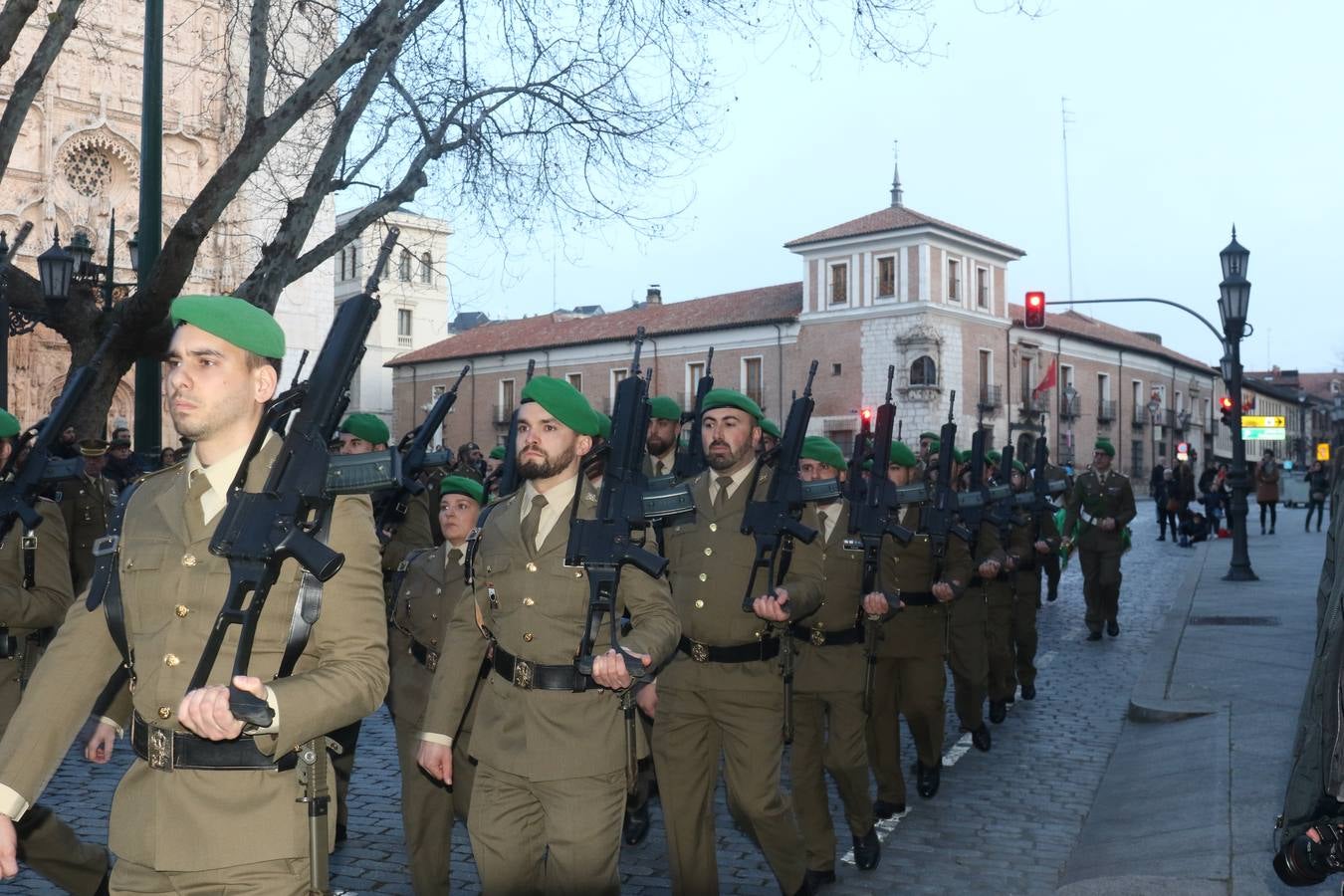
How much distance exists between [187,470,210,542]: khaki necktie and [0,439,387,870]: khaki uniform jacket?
15 mm

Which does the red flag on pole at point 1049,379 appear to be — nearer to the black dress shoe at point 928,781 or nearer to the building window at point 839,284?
the building window at point 839,284

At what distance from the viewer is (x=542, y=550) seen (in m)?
4.62

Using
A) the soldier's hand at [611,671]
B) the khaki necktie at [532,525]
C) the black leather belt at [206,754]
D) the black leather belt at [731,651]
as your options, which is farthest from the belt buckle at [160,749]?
the black leather belt at [731,651]

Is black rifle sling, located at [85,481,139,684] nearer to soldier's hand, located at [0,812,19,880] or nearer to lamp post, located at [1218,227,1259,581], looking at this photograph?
soldier's hand, located at [0,812,19,880]

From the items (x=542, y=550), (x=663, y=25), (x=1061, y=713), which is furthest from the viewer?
(x=663, y=25)

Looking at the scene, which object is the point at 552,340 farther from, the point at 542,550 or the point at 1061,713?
the point at 542,550

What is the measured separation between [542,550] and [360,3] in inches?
347

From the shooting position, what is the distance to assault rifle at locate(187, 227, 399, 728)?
2939 millimetres

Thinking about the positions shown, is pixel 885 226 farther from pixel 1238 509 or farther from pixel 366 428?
pixel 366 428

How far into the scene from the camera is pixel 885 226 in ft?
173

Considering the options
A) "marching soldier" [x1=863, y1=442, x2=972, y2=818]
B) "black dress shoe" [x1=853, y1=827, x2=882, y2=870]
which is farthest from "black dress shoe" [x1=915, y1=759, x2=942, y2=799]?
"black dress shoe" [x1=853, y1=827, x2=882, y2=870]

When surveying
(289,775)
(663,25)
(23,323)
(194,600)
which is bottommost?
(289,775)

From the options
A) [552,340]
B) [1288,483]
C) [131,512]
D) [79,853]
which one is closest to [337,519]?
[131,512]

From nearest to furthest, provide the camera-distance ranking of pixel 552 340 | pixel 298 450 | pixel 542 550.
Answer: pixel 298 450
pixel 542 550
pixel 552 340
